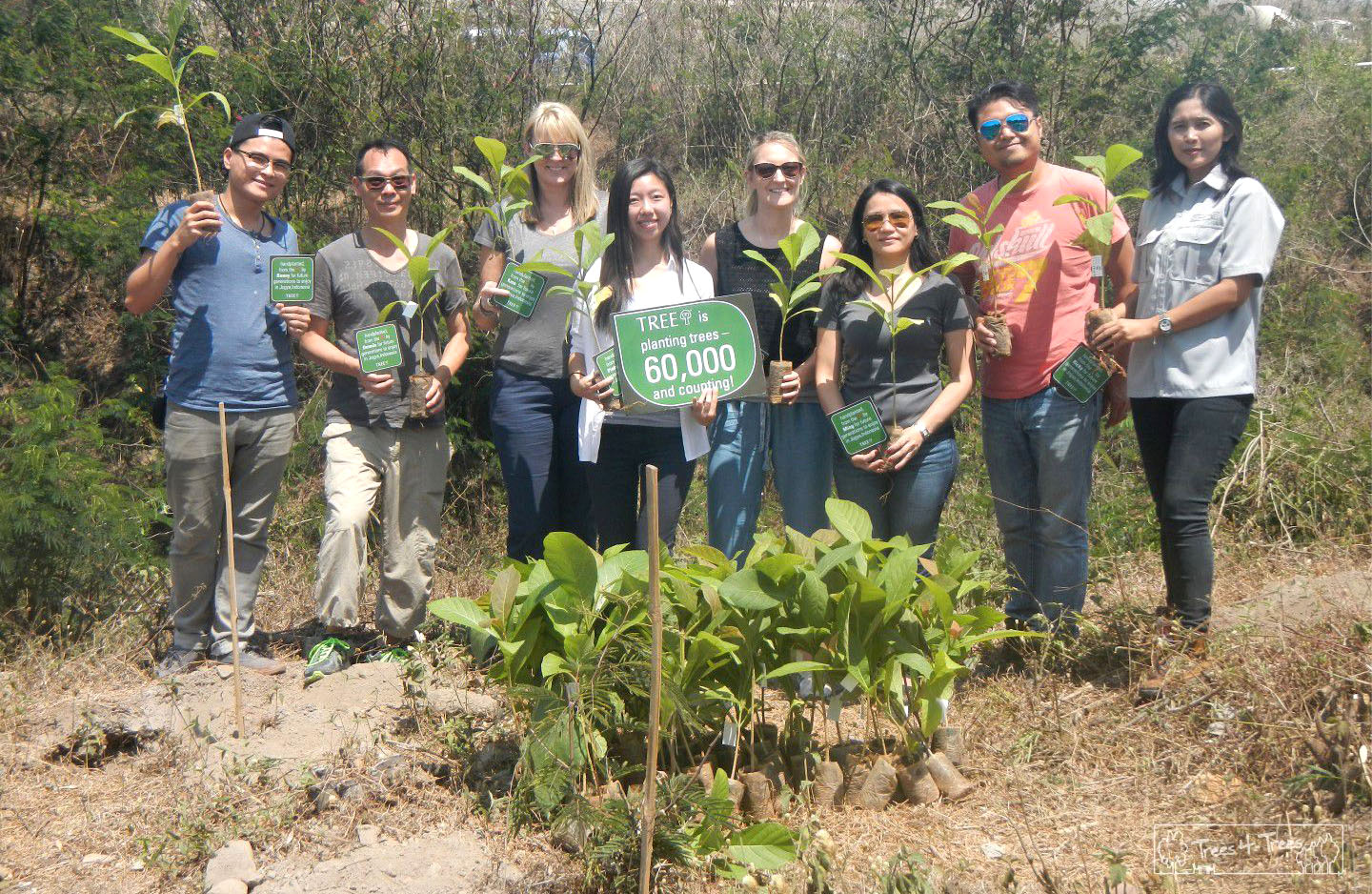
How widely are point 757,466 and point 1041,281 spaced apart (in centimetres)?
109

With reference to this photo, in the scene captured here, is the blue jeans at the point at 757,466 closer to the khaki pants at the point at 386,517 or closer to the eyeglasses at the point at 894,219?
the eyeglasses at the point at 894,219

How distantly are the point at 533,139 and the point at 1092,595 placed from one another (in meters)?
2.56

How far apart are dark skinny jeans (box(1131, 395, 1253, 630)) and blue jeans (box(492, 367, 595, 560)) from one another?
188 cm

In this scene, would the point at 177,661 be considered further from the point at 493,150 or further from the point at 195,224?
the point at 493,150

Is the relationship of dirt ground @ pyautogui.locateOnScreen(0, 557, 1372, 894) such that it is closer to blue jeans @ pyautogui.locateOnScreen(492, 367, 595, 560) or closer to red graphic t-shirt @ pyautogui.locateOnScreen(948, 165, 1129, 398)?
blue jeans @ pyautogui.locateOnScreen(492, 367, 595, 560)

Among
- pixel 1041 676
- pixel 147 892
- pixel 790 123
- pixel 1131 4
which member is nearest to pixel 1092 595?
pixel 1041 676

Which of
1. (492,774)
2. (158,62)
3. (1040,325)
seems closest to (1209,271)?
(1040,325)

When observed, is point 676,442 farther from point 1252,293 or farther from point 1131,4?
point 1131,4

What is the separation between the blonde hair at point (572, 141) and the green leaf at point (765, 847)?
2167 millimetres

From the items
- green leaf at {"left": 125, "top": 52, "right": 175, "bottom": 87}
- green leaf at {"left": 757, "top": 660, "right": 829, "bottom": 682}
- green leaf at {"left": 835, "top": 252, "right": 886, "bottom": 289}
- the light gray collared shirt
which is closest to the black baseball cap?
green leaf at {"left": 125, "top": 52, "right": 175, "bottom": 87}

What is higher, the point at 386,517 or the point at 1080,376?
the point at 1080,376

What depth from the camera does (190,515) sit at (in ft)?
12.2

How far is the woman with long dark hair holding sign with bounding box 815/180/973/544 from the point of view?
11.7ft

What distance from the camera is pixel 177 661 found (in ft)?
12.7
